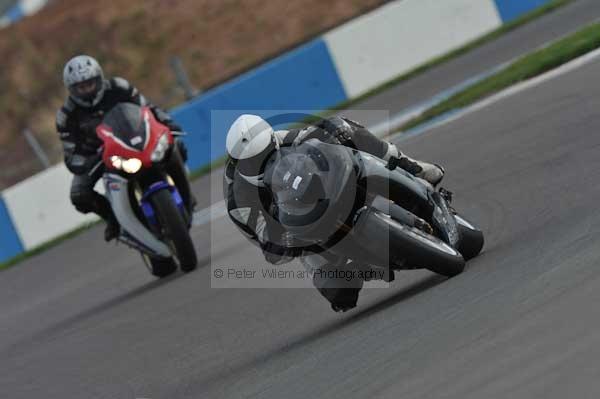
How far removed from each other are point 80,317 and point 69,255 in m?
4.29

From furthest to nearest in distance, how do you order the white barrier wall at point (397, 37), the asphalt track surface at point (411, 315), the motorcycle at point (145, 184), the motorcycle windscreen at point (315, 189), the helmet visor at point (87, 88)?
the white barrier wall at point (397, 37) < the helmet visor at point (87, 88) < the motorcycle at point (145, 184) < the motorcycle windscreen at point (315, 189) < the asphalt track surface at point (411, 315)

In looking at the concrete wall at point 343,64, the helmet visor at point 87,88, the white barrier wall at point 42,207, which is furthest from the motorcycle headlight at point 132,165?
the concrete wall at point 343,64

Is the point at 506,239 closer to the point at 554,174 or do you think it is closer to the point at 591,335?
the point at 554,174

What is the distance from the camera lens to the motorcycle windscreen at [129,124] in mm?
10828

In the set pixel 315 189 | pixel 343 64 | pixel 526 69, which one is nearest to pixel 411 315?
pixel 315 189

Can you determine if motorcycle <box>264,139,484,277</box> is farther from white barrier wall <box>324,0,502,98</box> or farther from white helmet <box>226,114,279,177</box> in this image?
white barrier wall <box>324,0,502,98</box>

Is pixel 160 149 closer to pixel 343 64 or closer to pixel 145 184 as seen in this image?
pixel 145 184

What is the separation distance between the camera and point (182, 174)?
11312mm

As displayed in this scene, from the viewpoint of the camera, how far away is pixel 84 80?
10.9 m

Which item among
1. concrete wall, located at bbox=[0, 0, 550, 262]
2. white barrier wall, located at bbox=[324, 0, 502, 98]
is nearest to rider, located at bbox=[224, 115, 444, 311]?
concrete wall, located at bbox=[0, 0, 550, 262]

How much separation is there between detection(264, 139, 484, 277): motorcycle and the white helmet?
2.8 inches

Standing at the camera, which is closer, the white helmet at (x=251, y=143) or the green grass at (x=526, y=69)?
the white helmet at (x=251, y=143)

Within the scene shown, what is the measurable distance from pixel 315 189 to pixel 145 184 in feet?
15.1

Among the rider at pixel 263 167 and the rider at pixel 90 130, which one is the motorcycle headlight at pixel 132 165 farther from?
the rider at pixel 263 167
